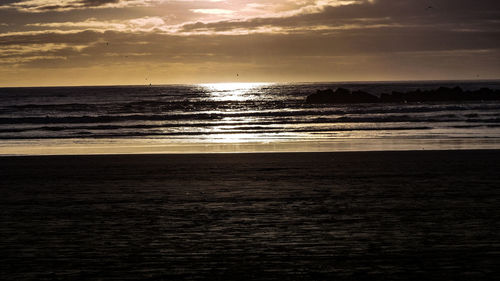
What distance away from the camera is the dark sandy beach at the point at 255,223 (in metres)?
7.84

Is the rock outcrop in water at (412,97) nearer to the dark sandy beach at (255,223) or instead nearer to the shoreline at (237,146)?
the shoreline at (237,146)

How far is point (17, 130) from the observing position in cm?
4378

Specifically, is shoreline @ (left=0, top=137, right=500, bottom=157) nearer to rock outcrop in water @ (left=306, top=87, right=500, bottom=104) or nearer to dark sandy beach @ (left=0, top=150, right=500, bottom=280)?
dark sandy beach @ (left=0, top=150, right=500, bottom=280)

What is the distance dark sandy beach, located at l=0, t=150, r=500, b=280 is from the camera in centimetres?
784

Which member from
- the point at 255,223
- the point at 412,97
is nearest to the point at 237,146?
the point at 255,223

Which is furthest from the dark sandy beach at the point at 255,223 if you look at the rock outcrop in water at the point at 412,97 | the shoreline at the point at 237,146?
the rock outcrop in water at the point at 412,97

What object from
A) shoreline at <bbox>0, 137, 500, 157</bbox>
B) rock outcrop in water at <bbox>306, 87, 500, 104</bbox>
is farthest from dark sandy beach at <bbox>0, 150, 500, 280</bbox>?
rock outcrop in water at <bbox>306, 87, 500, 104</bbox>

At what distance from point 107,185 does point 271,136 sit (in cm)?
1992

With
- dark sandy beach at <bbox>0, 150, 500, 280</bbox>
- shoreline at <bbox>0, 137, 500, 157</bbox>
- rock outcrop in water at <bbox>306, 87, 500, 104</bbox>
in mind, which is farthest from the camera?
rock outcrop in water at <bbox>306, 87, 500, 104</bbox>

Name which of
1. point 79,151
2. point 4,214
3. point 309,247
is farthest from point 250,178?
point 79,151

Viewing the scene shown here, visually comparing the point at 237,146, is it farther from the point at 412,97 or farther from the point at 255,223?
the point at 412,97

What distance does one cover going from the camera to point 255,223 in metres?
10.5

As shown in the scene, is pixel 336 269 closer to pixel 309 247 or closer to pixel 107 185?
pixel 309 247

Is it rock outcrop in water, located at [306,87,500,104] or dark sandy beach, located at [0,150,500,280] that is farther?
rock outcrop in water, located at [306,87,500,104]
